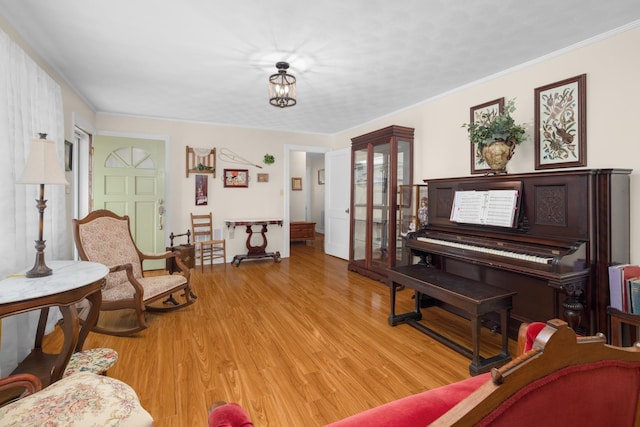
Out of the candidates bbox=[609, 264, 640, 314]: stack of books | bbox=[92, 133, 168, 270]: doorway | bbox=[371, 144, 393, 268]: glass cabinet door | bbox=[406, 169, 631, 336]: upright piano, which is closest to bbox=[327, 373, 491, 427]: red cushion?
bbox=[406, 169, 631, 336]: upright piano

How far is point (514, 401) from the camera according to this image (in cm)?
57

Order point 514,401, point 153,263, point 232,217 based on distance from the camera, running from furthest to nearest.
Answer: point 232,217 < point 153,263 < point 514,401

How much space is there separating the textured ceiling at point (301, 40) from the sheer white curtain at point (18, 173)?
0.43m

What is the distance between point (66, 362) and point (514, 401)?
2.05 meters

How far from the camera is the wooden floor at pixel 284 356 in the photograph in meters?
1.81

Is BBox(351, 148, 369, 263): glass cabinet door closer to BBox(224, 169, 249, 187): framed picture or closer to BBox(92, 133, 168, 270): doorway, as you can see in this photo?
BBox(224, 169, 249, 187): framed picture

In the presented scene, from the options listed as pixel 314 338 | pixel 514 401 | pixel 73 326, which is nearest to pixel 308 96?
pixel 314 338

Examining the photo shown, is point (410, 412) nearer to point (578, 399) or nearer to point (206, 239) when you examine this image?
point (578, 399)

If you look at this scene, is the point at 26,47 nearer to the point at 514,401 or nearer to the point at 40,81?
the point at 40,81

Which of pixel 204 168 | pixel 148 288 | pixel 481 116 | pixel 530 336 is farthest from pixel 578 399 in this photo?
pixel 204 168

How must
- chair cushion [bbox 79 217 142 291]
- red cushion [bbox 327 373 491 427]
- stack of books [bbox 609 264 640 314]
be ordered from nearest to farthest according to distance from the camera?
red cushion [bbox 327 373 491 427] → stack of books [bbox 609 264 640 314] → chair cushion [bbox 79 217 142 291]

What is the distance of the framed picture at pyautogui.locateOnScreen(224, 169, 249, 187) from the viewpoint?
5.47m

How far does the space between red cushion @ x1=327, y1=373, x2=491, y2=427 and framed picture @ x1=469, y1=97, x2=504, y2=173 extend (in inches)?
110

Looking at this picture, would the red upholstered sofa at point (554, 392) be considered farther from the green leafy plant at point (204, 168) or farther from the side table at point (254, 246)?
the green leafy plant at point (204, 168)
